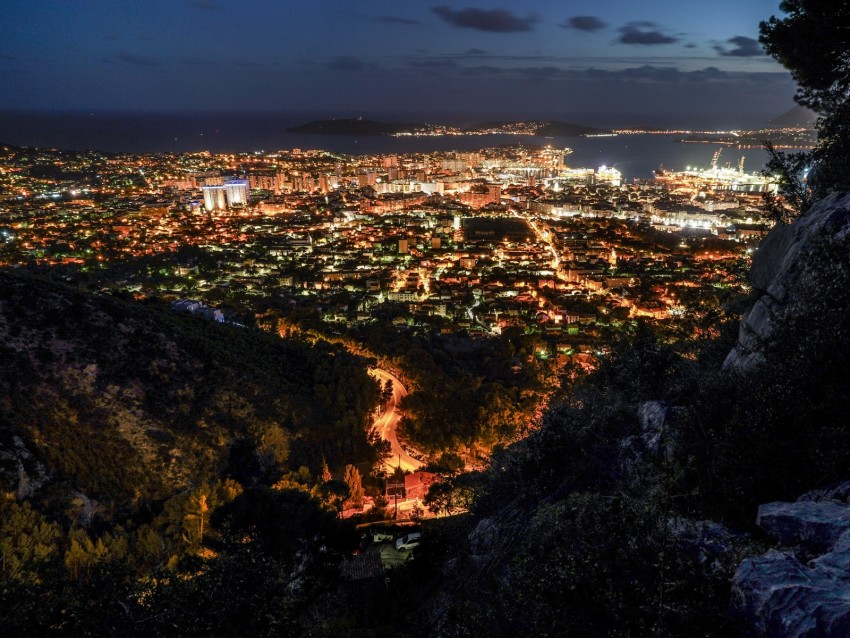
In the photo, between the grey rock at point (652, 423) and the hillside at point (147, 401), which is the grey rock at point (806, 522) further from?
the hillside at point (147, 401)

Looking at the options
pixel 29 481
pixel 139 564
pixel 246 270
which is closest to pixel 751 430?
pixel 139 564

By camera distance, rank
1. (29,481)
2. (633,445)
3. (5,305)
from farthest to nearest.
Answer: (5,305), (29,481), (633,445)

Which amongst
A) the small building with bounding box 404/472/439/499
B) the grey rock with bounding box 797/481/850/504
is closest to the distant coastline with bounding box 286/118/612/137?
the small building with bounding box 404/472/439/499

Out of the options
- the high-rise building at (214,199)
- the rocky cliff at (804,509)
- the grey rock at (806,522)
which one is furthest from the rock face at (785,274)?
the high-rise building at (214,199)

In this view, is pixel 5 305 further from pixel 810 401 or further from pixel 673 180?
pixel 673 180

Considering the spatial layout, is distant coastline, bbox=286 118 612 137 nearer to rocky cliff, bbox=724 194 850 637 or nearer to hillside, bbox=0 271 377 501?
hillside, bbox=0 271 377 501

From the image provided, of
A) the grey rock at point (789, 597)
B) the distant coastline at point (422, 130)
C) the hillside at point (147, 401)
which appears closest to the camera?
the grey rock at point (789, 597)

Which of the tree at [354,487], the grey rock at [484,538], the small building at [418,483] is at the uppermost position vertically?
the grey rock at [484,538]

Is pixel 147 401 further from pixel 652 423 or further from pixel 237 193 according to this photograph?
pixel 237 193
